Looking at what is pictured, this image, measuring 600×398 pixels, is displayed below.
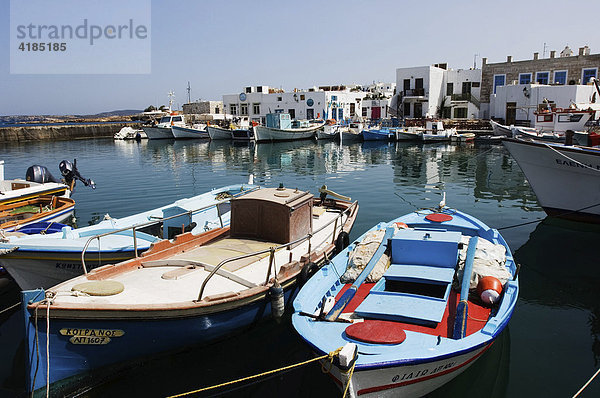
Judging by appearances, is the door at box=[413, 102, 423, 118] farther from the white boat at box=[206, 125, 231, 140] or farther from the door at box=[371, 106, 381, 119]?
the white boat at box=[206, 125, 231, 140]

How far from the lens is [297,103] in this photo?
74562 millimetres

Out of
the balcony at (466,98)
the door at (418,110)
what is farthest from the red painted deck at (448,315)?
the balcony at (466,98)

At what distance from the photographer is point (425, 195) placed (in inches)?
914

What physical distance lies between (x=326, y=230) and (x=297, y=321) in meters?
5.59

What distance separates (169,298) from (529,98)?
58761 mm

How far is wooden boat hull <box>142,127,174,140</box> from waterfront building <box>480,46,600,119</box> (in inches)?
1974

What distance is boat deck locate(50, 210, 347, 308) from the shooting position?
7.35m

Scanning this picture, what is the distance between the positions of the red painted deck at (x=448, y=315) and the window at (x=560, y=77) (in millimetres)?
63369

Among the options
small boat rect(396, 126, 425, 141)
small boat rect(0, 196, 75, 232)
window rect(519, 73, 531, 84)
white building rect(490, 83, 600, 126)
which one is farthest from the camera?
window rect(519, 73, 531, 84)

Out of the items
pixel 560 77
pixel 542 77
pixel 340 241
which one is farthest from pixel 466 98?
pixel 340 241

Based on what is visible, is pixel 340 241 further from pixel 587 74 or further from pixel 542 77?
pixel 542 77

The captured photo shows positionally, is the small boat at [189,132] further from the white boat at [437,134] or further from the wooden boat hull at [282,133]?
the white boat at [437,134]

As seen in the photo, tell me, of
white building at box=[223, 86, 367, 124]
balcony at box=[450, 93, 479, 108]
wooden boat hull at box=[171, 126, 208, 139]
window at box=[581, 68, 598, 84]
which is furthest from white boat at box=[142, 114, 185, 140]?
window at box=[581, 68, 598, 84]

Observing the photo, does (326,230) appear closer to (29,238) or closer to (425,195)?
(29,238)
